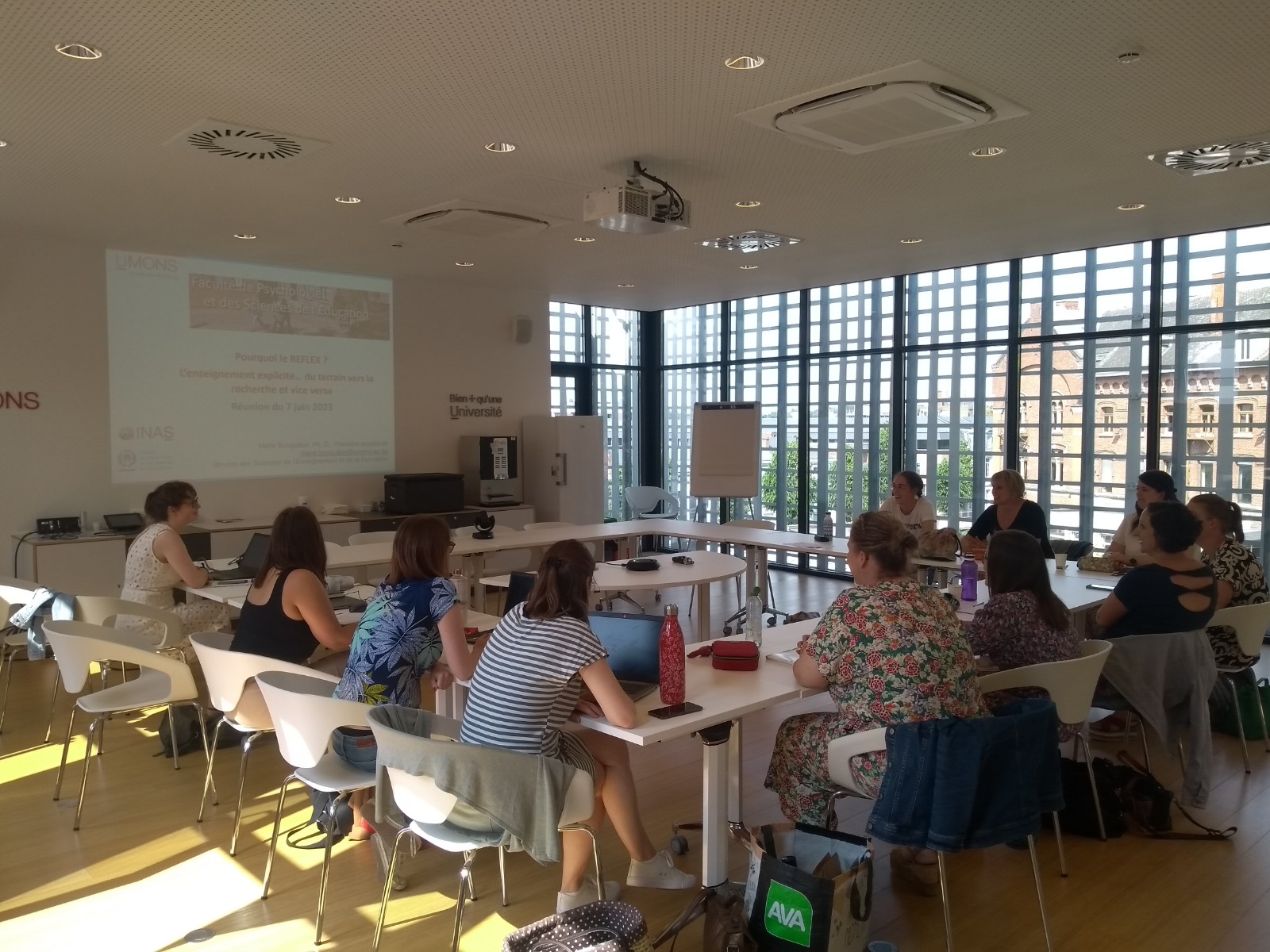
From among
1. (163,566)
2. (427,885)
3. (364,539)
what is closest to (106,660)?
(163,566)

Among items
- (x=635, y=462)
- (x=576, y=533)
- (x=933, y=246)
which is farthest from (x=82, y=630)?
(x=635, y=462)

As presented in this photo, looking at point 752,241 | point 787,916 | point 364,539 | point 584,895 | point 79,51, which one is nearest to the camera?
point 787,916

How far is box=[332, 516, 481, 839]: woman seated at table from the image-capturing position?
3.00m

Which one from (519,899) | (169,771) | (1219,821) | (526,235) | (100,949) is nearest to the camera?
(100,949)

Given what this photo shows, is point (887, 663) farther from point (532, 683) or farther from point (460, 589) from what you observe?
point (460, 589)

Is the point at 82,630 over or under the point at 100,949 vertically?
over

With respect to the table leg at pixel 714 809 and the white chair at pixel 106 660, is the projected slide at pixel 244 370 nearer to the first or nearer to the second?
the white chair at pixel 106 660

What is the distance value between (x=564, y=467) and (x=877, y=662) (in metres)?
6.35

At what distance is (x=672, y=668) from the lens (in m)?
2.67

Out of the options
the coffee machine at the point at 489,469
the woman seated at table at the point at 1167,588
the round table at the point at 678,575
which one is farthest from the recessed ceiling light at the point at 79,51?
the coffee machine at the point at 489,469

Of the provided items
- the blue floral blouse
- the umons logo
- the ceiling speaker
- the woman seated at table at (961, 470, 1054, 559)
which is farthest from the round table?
the umons logo

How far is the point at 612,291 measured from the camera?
8.81 meters

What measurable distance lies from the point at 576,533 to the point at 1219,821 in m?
4.15

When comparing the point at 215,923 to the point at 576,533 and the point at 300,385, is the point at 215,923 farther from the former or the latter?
the point at 300,385
